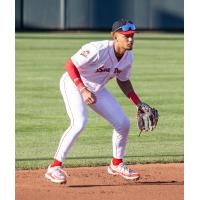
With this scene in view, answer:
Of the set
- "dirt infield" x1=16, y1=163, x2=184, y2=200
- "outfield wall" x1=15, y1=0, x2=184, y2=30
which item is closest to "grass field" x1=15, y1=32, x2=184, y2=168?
"dirt infield" x1=16, y1=163, x2=184, y2=200

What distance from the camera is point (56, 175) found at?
8.27 m

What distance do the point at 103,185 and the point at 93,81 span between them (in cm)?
104

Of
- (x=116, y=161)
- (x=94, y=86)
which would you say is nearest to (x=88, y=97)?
(x=94, y=86)

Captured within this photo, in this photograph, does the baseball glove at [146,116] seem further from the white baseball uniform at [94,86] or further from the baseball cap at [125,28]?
the baseball cap at [125,28]

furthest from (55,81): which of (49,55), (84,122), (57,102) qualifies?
(84,122)

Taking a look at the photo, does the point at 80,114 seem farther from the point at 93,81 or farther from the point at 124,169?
the point at 124,169

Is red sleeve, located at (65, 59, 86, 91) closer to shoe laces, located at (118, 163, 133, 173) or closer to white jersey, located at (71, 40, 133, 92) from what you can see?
white jersey, located at (71, 40, 133, 92)

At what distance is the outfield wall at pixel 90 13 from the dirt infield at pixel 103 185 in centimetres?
2526

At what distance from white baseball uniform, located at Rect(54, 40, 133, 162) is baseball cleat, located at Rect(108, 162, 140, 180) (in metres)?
0.34

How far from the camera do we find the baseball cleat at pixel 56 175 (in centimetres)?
823

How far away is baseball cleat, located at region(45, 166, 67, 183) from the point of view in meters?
8.23

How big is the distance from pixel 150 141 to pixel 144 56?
12.5 m
